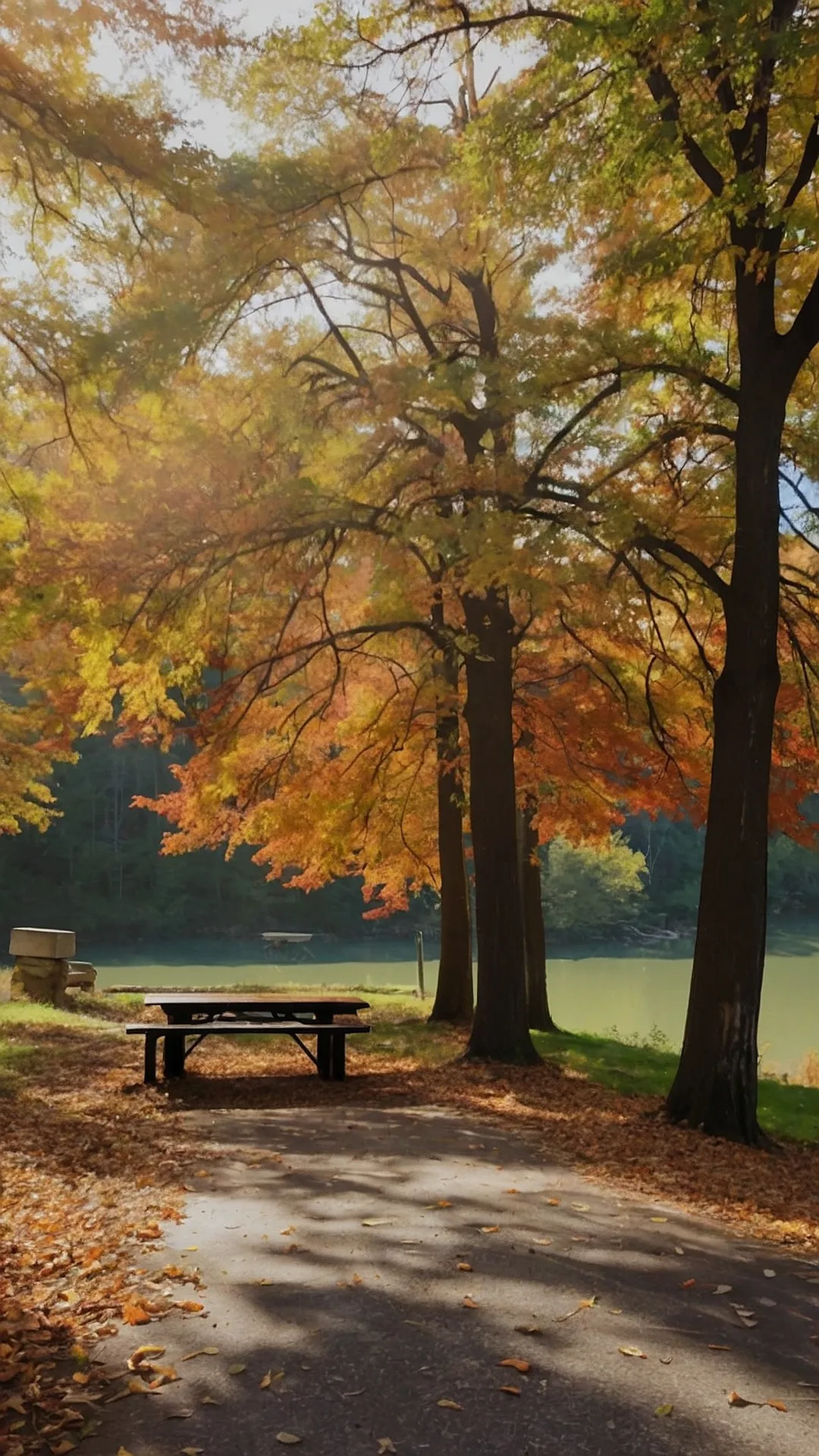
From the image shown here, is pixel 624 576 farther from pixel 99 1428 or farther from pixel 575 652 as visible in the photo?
pixel 99 1428

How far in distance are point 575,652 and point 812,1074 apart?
8.22m

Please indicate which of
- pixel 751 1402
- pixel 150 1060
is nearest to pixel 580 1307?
pixel 751 1402

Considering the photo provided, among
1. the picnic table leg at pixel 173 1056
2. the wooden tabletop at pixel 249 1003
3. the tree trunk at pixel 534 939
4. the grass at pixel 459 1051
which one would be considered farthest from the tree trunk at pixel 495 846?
the tree trunk at pixel 534 939

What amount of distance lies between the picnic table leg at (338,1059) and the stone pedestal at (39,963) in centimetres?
566

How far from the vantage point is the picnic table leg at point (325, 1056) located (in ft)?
29.0

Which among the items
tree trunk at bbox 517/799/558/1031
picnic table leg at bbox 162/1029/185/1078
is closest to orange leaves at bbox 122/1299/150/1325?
picnic table leg at bbox 162/1029/185/1078

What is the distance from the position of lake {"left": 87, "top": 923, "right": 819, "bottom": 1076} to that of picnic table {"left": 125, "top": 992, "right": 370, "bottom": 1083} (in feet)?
29.3

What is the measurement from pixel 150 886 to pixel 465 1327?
175 feet

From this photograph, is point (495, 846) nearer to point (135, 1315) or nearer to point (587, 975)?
point (135, 1315)

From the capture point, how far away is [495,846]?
10039mm

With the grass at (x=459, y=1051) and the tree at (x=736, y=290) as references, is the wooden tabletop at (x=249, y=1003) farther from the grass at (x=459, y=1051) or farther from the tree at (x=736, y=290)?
the tree at (x=736, y=290)

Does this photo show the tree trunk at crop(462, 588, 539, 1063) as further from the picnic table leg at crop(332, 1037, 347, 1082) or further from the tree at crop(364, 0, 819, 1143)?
the tree at crop(364, 0, 819, 1143)

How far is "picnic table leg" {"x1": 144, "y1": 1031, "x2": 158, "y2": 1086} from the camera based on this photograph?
8042 mm

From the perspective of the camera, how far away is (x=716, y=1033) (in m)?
7.22
